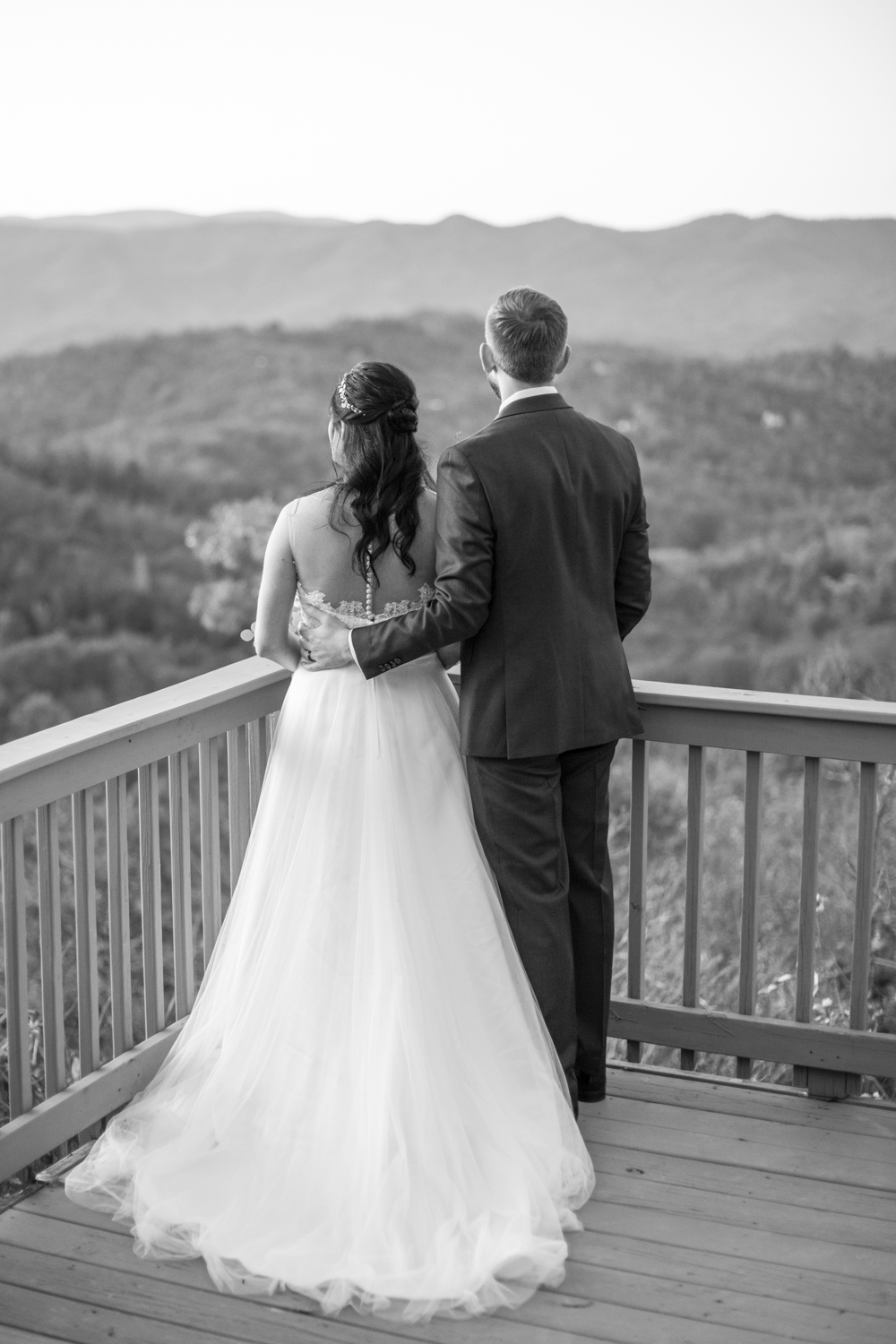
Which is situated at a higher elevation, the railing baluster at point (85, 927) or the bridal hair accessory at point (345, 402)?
the bridal hair accessory at point (345, 402)

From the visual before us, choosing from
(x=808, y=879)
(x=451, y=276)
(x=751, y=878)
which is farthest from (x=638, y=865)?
(x=451, y=276)

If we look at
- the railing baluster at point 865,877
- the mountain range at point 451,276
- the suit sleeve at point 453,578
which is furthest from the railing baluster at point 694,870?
the mountain range at point 451,276

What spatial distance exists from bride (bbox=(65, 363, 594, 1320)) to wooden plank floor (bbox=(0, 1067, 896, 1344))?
0.05 metres

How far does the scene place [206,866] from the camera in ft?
8.64

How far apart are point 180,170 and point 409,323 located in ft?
11.5

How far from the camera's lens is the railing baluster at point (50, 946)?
2.17 m

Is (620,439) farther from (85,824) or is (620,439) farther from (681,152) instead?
(681,152)

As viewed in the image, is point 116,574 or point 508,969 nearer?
point 508,969

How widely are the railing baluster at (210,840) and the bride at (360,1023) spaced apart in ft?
0.73

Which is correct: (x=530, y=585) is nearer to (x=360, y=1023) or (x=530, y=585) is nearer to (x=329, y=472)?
(x=360, y=1023)

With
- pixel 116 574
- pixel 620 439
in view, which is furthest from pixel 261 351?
pixel 620 439

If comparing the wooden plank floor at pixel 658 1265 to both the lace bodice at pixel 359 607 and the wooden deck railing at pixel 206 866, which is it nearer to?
the wooden deck railing at pixel 206 866

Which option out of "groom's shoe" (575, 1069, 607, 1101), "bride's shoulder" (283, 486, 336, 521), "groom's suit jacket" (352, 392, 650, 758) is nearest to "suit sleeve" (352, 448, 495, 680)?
"groom's suit jacket" (352, 392, 650, 758)

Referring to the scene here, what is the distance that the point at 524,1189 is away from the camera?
2.02 metres
